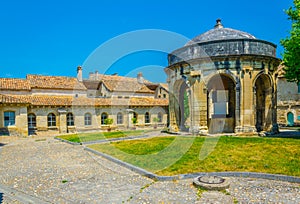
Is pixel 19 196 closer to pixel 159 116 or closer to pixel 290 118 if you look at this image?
pixel 159 116

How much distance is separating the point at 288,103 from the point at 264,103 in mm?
13452

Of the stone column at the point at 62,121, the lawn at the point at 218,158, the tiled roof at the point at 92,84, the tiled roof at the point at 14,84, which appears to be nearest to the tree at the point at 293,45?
the lawn at the point at 218,158

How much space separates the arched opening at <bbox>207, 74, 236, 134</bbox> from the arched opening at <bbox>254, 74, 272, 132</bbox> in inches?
74.8

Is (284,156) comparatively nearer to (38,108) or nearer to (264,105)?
(264,105)

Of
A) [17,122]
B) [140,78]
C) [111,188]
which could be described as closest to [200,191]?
[111,188]

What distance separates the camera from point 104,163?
9.59m

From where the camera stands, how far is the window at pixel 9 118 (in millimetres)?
20422

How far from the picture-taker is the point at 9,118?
2064 centimetres

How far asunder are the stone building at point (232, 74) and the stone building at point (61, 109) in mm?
11303

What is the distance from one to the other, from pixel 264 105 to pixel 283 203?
13.7 metres

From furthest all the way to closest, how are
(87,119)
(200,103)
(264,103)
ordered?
(87,119)
(264,103)
(200,103)

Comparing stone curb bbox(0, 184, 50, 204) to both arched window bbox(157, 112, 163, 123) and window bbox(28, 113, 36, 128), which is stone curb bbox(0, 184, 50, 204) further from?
A: arched window bbox(157, 112, 163, 123)

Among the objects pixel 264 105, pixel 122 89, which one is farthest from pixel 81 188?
pixel 122 89

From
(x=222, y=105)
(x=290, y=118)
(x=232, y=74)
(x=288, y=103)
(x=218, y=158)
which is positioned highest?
(x=232, y=74)
